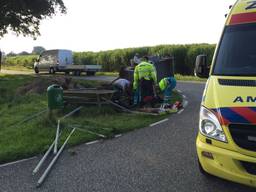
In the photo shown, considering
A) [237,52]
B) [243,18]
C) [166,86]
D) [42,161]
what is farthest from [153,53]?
[237,52]

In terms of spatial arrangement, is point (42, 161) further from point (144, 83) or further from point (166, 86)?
point (166, 86)

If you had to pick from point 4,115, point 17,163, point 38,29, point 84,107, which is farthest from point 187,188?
point 38,29

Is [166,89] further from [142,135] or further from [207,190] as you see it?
[207,190]

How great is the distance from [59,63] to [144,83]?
24806mm

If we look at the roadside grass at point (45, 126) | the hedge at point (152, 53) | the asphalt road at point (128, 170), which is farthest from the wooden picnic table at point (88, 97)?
the hedge at point (152, 53)

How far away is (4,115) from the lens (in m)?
11.9

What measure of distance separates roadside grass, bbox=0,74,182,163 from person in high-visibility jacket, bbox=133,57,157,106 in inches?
58.2

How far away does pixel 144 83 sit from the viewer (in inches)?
499

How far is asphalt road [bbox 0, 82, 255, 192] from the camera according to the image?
5.25m

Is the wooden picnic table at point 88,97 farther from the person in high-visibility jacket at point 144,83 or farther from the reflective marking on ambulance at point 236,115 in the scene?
the reflective marking on ambulance at point 236,115

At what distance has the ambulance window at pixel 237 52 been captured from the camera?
17.3 feet

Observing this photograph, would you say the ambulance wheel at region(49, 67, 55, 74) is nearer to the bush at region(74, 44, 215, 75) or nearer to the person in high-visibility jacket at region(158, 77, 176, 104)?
the bush at region(74, 44, 215, 75)

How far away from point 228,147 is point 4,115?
29.6 feet

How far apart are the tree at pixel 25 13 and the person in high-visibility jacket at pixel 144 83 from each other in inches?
732
